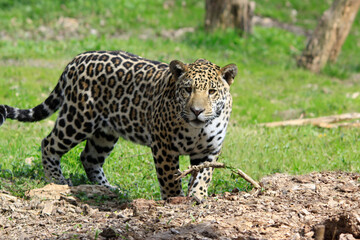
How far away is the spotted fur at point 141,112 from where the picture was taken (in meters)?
6.88

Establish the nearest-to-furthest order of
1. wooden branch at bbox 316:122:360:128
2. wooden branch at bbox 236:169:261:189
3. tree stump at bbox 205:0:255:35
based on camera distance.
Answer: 1. wooden branch at bbox 236:169:261:189
2. wooden branch at bbox 316:122:360:128
3. tree stump at bbox 205:0:255:35

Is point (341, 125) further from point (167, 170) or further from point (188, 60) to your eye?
point (188, 60)

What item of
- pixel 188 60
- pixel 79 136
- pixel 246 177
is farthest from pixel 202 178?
pixel 188 60

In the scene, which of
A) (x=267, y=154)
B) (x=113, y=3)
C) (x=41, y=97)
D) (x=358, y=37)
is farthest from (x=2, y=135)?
(x=358, y=37)

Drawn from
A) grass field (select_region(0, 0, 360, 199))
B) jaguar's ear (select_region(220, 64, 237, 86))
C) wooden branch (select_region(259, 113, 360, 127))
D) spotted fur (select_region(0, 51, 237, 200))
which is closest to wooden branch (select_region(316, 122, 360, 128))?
wooden branch (select_region(259, 113, 360, 127))

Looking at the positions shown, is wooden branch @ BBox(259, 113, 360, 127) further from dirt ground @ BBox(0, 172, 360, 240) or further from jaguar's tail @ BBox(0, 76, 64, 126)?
jaguar's tail @ BBox(0, 76, 64, 126)

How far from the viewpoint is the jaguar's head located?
21.5ft

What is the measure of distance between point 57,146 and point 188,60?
27.2ft

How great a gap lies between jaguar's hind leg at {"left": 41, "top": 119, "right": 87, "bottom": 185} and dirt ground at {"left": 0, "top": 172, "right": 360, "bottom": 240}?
101 cm

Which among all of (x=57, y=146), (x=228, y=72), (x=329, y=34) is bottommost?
(x=57, y=146)

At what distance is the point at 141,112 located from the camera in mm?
7934

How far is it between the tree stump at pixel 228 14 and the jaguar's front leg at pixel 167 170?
12877 millimetres

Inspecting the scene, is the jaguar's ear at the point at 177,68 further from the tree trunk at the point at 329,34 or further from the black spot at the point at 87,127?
the tree trunk at the point at 329,34

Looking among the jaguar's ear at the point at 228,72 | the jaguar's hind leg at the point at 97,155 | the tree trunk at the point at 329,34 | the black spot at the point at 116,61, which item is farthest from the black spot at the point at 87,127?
the tree trunk at the point at 329,34
